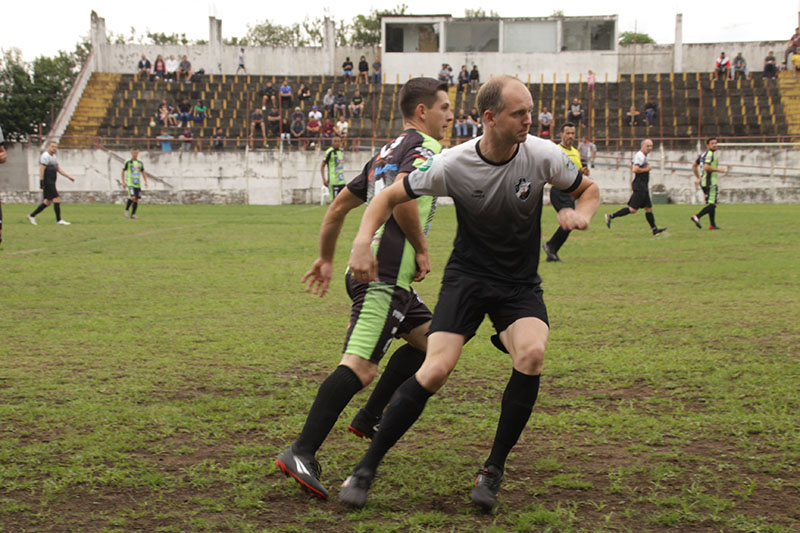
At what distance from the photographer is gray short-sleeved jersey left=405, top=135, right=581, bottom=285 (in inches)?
149

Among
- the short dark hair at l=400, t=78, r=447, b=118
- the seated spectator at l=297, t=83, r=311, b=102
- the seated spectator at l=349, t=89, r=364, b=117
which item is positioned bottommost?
the short dark hair at l=400, t=78, r=447, b=118

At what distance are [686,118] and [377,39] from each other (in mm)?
50285

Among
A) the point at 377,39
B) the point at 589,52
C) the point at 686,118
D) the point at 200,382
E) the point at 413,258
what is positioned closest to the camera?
the point at 413,258

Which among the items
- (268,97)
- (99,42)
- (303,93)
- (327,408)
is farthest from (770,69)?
(327,408)

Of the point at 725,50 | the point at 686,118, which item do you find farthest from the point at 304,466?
the point at 725,50

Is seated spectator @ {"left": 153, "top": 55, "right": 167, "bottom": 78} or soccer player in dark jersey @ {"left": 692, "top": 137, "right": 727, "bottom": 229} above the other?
seated spectator @ {"left": 153, "top": 55, "right": 167, "bottom": 78}

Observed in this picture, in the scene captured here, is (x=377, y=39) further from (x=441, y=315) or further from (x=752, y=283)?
(x=441, y=315)

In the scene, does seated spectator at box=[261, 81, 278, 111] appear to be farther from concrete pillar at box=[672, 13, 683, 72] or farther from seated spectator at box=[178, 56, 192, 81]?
concrete pillar at box=[672, 13, 683, 72]

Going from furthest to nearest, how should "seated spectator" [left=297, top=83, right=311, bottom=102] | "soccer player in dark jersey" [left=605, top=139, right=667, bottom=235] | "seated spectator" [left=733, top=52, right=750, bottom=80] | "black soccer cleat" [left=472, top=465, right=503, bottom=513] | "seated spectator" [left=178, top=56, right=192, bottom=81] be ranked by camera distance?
"seated spectator" [left=178, top=56, right=192, bottom=81]
"seated spectator" [left=733, top=52, right=750, bottom=80]
"seated spectator" [left=297, top=83, right=311, bottom=102]
"soccer player in dark jersey" [left=605, top=139, right=667, bottom=235]
"black soccer cleat" [left=472, top=465, right=503, bottom=513]

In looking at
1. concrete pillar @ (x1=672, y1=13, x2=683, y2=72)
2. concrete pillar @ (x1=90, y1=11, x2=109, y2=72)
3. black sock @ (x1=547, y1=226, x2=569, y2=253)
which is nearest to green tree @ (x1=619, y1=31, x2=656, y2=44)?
concrete pillar @ (x1=672, y1=13, x2=683, y2=72)

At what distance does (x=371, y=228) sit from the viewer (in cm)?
372

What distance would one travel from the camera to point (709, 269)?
11.7 m

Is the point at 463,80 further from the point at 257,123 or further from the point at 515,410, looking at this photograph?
the point at 515,410

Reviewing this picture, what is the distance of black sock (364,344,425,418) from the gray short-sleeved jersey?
2.29 feet
